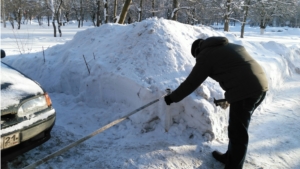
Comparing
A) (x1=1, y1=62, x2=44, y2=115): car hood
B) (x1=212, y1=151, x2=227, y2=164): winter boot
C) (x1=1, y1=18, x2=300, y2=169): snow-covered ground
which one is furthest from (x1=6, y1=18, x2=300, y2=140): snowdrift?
(x1=1, y1=62, x2=44, y2=115): car hood

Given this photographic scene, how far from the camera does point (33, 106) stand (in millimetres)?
2477

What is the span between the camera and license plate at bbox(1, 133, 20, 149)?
6.70 ft

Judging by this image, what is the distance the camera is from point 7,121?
2.11m

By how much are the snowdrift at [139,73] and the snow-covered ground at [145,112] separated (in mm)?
16

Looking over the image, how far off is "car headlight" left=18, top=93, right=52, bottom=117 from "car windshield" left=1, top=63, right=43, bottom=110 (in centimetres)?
7

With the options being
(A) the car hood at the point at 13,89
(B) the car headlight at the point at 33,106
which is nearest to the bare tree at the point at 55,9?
(A) the car hood at the point at 13,89

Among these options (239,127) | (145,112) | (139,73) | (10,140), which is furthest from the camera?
(139,73)

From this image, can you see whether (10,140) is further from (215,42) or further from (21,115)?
(215,42)

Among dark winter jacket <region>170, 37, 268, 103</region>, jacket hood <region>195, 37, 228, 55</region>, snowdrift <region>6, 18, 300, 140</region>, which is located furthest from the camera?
snowdrift <region>6, 18, 300, 140</region>

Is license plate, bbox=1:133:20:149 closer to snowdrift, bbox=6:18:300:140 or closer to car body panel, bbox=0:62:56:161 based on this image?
car body panel, bbox=0:62:56:161

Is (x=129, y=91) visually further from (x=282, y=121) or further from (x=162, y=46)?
(x=282, y=121)

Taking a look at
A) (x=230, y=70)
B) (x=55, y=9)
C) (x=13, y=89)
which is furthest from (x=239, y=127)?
(x=55, y=9)

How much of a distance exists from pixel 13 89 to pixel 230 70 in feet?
7.51

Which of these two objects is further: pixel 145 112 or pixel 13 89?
pixel 145 112
